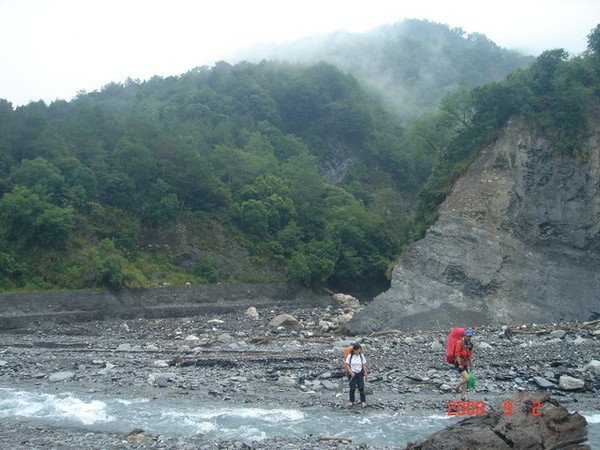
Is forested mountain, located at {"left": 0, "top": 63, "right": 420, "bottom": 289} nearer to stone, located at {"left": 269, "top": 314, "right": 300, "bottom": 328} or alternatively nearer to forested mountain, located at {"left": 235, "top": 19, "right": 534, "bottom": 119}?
stone, located at {"left": 269, "top": 314, "right": 300, "bottom": 328}

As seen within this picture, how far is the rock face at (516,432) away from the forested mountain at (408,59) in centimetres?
9232

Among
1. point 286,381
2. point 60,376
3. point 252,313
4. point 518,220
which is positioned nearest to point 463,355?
point 286,381

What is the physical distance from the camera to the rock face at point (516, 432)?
34.1 ft

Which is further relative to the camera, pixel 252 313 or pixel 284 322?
pixel 252 313

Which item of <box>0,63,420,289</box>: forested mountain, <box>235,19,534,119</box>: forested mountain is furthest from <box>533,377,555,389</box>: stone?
<box>235,19,534,119</box>: forested mountain

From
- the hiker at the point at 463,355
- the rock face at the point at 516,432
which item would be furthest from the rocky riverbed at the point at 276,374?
the rock face at the point at 516,432

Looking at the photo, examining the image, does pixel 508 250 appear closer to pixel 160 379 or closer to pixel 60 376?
pixel 160 379

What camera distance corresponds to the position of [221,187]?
53188 mm

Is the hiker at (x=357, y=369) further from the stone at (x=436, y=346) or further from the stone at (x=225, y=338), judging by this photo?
the stone at (x=225, y=338)

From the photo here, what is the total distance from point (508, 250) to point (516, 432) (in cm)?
2586

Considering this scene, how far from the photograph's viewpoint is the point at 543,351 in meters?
21.2

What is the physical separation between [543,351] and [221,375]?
425 inches

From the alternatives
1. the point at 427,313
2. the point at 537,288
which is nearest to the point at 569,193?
the point at 537,288

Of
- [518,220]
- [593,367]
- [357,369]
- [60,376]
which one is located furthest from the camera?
[518,220]
